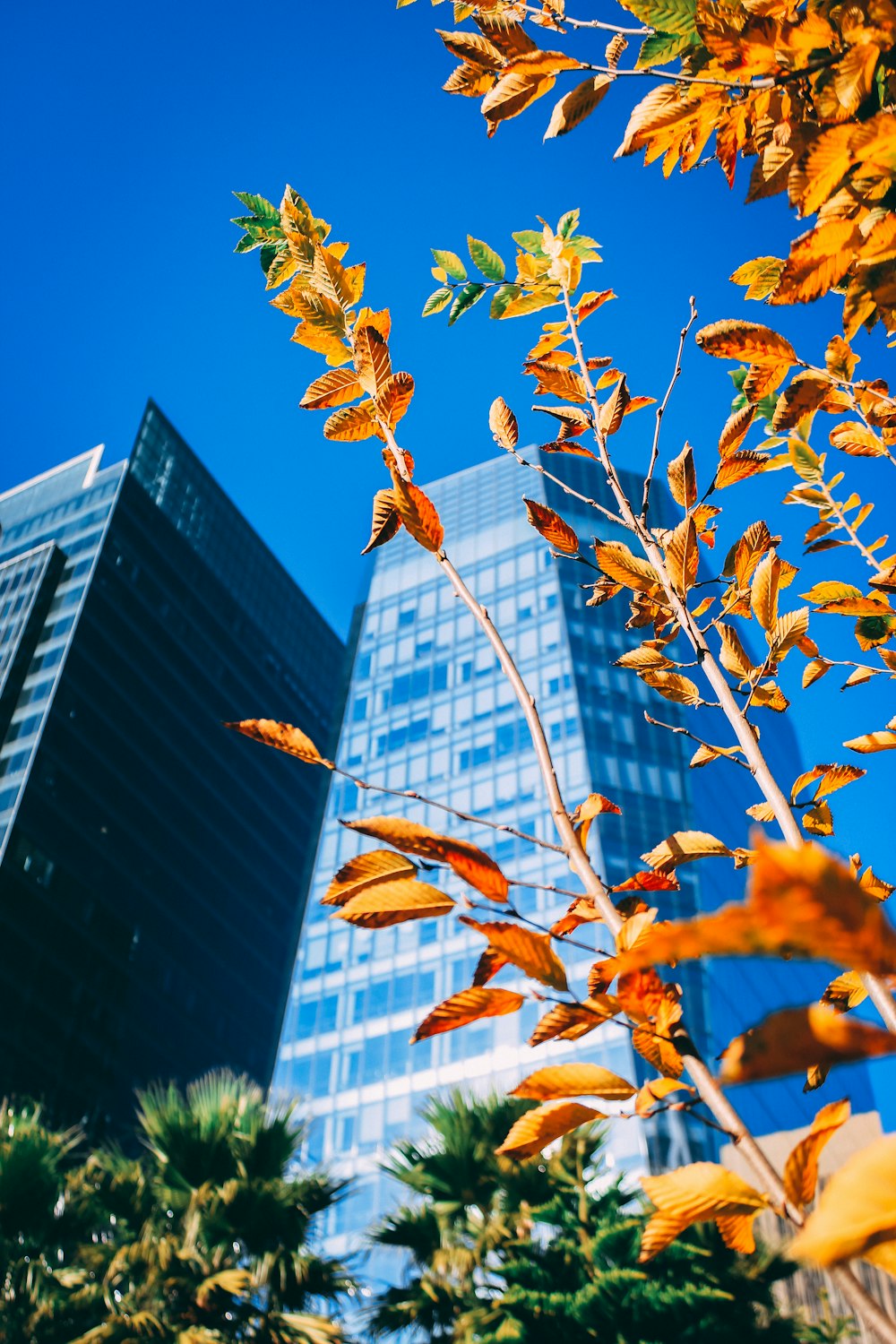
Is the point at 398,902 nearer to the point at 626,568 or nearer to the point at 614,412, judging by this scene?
the point at 626,568

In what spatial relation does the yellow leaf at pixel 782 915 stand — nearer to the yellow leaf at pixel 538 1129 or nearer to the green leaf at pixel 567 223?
the yellow leaf at pixel 538 1129

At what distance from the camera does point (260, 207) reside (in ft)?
4.37

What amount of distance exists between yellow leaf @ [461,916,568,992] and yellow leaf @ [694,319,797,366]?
0.68 m

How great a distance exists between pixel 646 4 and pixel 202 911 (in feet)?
169

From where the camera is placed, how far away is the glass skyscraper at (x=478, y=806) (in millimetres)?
36125

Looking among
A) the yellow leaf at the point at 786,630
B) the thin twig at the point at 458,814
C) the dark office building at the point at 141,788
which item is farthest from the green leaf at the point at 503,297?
the dark office building at the point at 141,788

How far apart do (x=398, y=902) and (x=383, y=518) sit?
0.49 metres

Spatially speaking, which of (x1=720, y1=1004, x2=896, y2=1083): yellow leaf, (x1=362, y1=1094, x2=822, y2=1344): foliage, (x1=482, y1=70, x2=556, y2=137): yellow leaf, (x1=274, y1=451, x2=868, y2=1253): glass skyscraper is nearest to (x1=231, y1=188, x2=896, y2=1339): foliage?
(x1=720, y1=1004, x2=896, y2=1083): yellow leaf

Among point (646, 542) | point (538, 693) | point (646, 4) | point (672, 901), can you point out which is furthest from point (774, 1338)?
point (538, 693)

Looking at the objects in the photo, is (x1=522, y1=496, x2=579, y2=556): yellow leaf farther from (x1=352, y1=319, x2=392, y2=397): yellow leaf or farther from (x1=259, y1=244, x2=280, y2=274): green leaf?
(x1=259, y1=244, x2=280, y2=274): green leaf

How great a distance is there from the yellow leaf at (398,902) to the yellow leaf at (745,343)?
675 millimetres

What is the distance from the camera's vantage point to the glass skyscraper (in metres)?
36.1

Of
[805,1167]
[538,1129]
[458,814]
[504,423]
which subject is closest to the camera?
[805,1167]

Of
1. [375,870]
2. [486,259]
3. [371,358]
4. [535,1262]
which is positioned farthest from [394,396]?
[535,1262]
